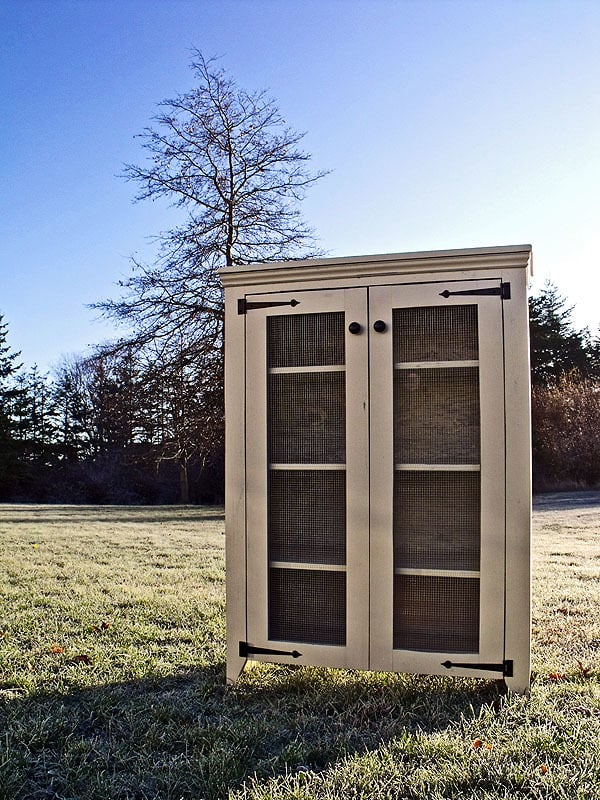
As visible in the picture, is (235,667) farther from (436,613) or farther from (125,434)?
(125,434)

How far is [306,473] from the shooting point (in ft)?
9.96

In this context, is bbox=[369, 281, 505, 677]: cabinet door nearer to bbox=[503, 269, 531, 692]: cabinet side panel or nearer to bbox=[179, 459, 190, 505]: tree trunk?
bbox=[503, 269, 531, 692]: cabinet side panel

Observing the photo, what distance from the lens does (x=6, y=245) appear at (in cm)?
1416

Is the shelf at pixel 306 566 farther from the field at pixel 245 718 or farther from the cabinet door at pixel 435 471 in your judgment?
the field at pixel 245 718

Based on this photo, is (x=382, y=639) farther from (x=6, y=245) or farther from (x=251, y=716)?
(x=6, y=245)

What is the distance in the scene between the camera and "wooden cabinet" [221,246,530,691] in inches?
112

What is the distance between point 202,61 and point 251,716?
11.8 metres

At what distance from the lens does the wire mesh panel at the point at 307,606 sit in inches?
117

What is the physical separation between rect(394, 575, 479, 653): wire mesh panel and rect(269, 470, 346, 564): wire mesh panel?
0.32 m

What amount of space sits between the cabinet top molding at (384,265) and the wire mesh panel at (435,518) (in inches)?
34.6

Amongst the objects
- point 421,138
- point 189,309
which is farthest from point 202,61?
point 421,138

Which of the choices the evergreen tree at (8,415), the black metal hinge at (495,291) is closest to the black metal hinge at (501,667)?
the black metal hinge at (495,291)

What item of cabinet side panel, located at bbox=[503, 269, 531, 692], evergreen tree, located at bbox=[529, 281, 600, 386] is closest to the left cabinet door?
cabinet side panel, located at bbox=[503, 269, 531, 692]

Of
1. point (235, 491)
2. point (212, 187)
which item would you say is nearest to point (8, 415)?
point (212, 187)
